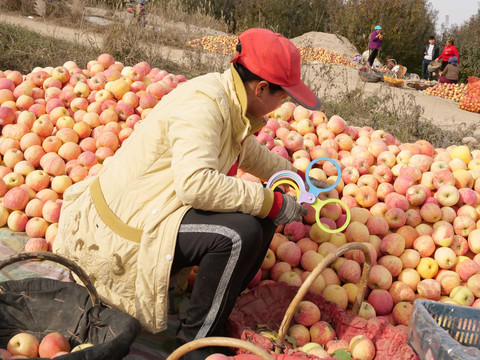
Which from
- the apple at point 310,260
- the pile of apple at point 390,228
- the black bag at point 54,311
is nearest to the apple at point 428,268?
the pile of apple at point 390,228

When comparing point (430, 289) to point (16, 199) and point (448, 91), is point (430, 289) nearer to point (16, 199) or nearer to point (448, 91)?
point (16, 199)

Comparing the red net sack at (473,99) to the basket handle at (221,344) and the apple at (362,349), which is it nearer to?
the apple at (362,349)

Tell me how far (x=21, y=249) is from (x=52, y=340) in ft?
4.03

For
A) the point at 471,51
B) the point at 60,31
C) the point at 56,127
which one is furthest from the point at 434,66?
the point at 56,127

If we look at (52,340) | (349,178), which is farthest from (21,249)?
(349,178)

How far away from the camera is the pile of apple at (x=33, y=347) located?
1.89 metres

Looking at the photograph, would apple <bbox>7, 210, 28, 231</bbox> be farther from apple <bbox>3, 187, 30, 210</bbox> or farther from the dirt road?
the dirt road

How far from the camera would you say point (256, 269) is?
2.43 metres

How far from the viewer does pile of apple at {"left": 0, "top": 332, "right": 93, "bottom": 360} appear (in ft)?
6.21

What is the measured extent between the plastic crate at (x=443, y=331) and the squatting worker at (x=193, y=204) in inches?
29.5

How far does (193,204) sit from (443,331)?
121cm

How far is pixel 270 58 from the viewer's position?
201 centimetres

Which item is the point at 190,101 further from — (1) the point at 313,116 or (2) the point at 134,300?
(1) the point at 313,116

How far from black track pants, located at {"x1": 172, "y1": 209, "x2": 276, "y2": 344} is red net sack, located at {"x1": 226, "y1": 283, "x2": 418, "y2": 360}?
8.0 inches
